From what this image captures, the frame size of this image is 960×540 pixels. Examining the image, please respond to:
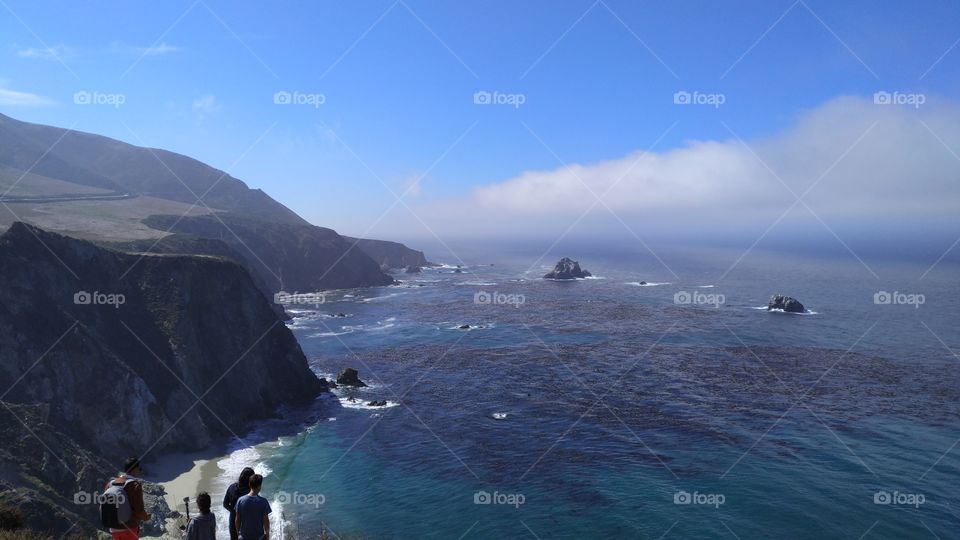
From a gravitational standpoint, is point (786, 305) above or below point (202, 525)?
above

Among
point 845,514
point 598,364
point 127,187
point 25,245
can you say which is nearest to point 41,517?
point 25,245

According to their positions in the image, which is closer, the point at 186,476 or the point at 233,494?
the point at 233,494

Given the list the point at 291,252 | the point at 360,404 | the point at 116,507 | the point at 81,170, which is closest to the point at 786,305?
the point at 360,404

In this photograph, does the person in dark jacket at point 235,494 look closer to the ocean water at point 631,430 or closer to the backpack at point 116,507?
the backpack at point 116,507

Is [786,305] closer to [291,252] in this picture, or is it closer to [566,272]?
[566,272]

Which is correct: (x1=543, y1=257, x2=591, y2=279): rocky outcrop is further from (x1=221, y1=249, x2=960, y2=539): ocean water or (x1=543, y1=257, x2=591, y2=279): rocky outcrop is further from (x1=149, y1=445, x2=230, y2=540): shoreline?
(x1=149, y1=445, x2=230, y2=540): shoreline

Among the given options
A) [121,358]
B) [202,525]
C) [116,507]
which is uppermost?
[116,507]

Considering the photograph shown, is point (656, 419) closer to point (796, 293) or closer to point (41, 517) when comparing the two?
point (41, 517)

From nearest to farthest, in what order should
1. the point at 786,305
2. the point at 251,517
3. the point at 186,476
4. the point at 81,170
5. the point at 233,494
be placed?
the point at 251,517 < the point at 233,494 < the point at 186,476 < the point at 786,305 < the point at 81,170
